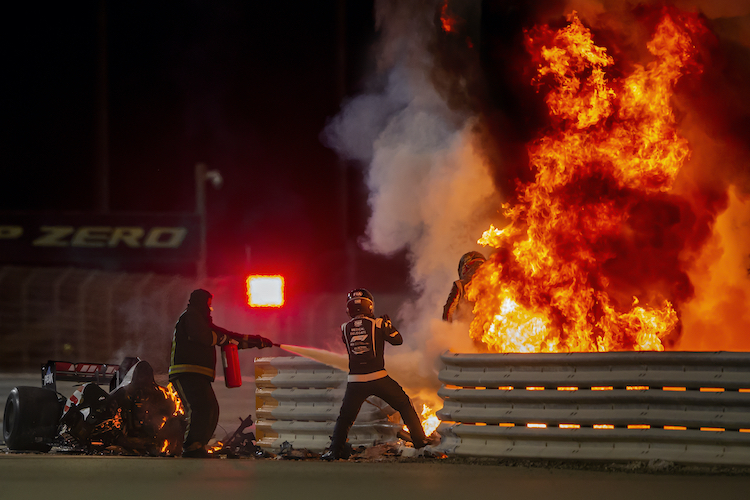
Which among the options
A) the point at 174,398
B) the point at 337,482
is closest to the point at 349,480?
the point at 337,482

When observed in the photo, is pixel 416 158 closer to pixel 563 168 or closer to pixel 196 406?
pixel 563 168

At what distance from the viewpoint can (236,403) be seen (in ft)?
40.8

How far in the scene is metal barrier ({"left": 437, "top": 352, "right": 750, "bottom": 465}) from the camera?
243 inches

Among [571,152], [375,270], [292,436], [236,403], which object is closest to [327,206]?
[375,270]

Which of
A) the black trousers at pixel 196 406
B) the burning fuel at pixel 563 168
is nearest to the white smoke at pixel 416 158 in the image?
the burning fuel at pixel 563 168

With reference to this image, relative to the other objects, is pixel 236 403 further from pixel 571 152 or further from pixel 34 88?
pixel 34 88

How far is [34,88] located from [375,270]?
12207mm

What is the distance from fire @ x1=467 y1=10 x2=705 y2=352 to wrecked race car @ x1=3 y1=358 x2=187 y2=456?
12.5 ft

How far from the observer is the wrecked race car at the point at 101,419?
27.7 ft

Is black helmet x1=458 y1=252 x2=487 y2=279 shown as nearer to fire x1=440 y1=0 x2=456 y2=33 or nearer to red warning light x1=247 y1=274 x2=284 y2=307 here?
fire x1=440 y1=0 x2=456 y2=33

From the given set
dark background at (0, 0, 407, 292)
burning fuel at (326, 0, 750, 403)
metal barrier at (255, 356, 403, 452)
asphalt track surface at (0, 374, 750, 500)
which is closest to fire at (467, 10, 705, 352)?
burning fuel at (326, 0, 750, 403)

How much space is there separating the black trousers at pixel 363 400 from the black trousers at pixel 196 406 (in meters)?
1.37

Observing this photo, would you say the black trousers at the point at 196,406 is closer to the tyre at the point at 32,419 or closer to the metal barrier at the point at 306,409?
the metal barrier at the point at 306,409

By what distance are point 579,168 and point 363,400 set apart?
4440 millimetres
